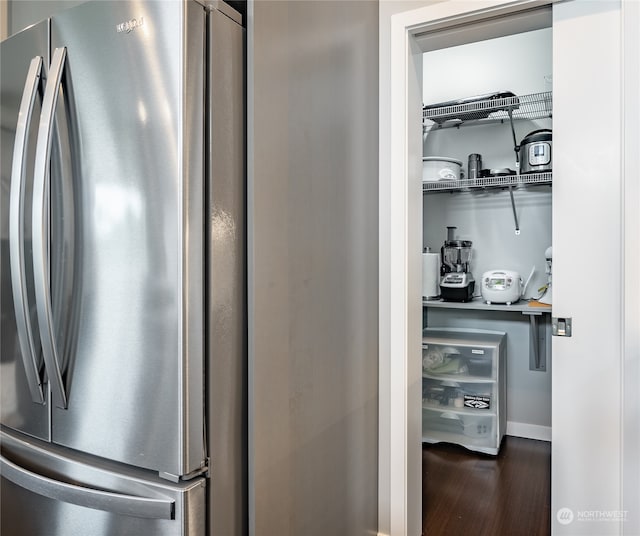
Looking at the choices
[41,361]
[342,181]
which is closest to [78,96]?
[41,361]

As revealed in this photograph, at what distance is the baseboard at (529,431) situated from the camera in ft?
9.82

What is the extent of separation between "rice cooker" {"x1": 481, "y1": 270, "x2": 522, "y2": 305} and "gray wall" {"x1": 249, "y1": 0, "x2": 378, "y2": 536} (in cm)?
136

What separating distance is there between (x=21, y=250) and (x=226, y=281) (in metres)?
0.58

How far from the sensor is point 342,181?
155cm

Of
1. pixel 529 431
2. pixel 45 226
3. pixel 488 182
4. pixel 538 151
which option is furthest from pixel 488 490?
pixel 45 226

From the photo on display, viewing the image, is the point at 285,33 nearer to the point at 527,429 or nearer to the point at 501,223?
the point at 501,223

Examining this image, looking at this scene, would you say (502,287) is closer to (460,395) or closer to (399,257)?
(460,395)

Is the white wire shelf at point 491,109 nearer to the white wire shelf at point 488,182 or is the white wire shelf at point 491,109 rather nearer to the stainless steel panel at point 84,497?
the white wire shelf at point 488,182

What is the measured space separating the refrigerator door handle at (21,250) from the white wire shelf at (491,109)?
225cm

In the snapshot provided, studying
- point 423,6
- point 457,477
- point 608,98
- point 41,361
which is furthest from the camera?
point 457,477

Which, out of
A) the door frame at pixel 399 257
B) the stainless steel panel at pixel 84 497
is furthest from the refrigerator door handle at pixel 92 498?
the door frame at pixel 399 257

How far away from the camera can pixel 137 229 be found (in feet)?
3.51

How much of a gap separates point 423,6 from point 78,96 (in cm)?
123

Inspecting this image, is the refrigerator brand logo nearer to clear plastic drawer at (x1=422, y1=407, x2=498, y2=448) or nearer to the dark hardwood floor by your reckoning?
the dark hardwood floor
